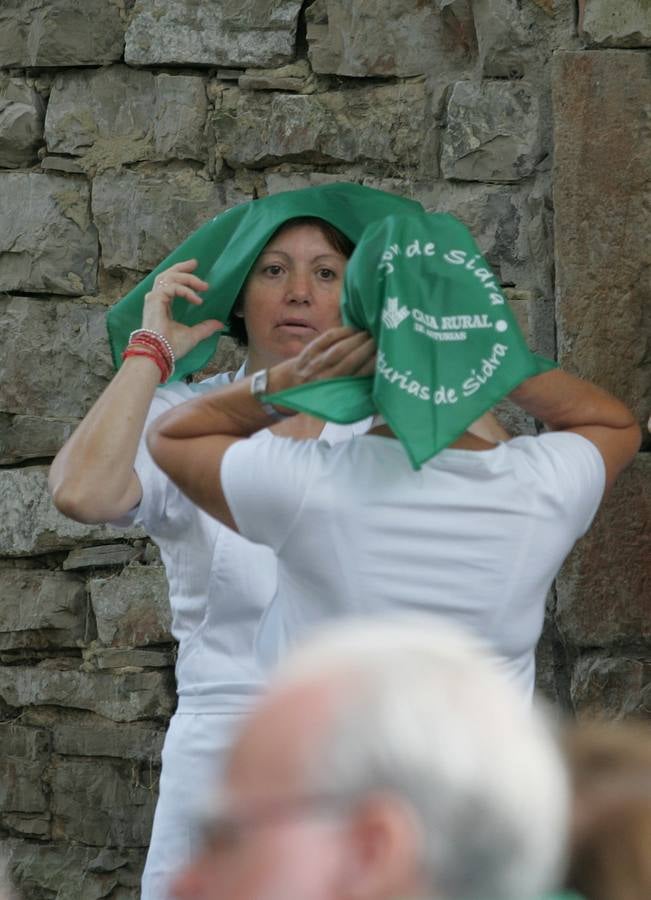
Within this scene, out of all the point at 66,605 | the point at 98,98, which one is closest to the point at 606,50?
the point at 98,98

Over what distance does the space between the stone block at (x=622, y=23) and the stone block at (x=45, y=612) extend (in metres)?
1.69

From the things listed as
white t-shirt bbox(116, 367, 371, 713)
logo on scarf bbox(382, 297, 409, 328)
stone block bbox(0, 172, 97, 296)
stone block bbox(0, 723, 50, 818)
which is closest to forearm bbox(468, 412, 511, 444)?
logo on scarf bbox(382, 297, 409, 328)

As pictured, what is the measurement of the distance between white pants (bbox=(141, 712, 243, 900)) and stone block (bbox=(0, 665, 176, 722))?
1.08m

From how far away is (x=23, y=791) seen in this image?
136 inches

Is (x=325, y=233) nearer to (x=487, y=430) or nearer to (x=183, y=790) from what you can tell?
(x=487, y=430)

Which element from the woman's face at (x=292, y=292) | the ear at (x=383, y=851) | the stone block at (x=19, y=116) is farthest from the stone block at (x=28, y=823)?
the ear at (x=383, y=851)

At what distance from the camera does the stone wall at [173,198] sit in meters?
3.01

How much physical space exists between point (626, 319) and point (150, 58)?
127cm

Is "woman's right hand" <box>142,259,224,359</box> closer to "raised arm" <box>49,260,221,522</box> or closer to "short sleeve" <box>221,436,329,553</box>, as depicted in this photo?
"raised arm" <box>49,260,221,522</box>

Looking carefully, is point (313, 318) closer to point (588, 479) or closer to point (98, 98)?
point (588, 479)

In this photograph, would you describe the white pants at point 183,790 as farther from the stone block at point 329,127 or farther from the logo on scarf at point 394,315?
the stone block at point 329,127

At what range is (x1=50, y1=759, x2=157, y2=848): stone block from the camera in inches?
132

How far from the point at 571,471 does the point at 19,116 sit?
6.79ft

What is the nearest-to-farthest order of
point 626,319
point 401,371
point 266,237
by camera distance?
point 401,371 < point 266,237 < point 626,319
